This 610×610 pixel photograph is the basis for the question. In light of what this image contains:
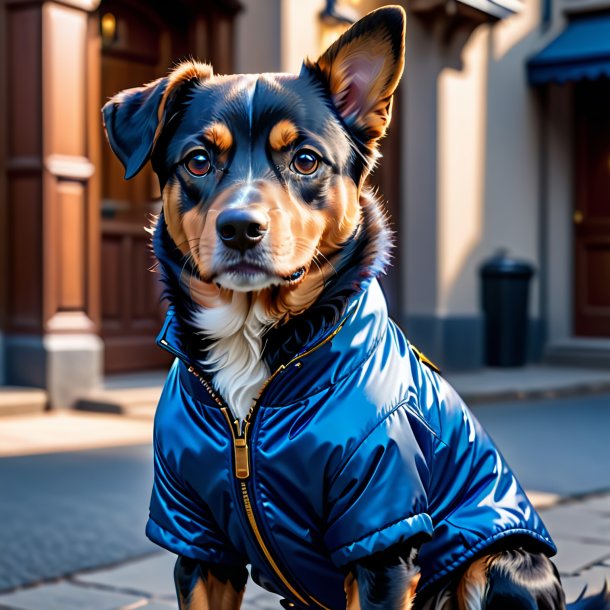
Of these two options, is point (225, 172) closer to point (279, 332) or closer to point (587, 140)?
point (279, 332)

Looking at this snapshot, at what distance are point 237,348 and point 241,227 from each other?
1.11 ft

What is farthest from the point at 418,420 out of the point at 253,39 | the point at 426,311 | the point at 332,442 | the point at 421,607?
the point at 426,311

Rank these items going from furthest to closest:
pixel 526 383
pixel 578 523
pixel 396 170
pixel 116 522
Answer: pixel 396 170 < pixel 526 383 < pixel 578 523 < pixel 116 522

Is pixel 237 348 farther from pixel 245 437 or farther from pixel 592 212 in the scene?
pixel 592 212

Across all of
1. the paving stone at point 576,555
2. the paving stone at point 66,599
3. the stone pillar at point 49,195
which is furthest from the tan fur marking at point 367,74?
the stone pillar at point 49,195

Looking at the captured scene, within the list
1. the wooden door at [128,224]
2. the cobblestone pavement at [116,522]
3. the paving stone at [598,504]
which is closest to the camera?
the cobblestone pavement at [116,522]

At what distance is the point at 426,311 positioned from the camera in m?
10.2

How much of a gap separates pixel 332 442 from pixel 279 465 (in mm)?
118

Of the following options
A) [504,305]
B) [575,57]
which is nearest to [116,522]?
[504,305]

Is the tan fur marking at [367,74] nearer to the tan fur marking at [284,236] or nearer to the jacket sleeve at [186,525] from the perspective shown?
the tan fur marking at [284,236]

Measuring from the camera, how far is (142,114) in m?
2.12

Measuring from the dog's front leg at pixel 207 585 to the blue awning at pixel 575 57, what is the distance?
31.5 feet

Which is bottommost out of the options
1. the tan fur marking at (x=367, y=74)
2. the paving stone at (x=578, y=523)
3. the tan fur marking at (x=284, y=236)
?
the paving stone at (x=578, y=523)

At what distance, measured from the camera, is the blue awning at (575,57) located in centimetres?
1095
